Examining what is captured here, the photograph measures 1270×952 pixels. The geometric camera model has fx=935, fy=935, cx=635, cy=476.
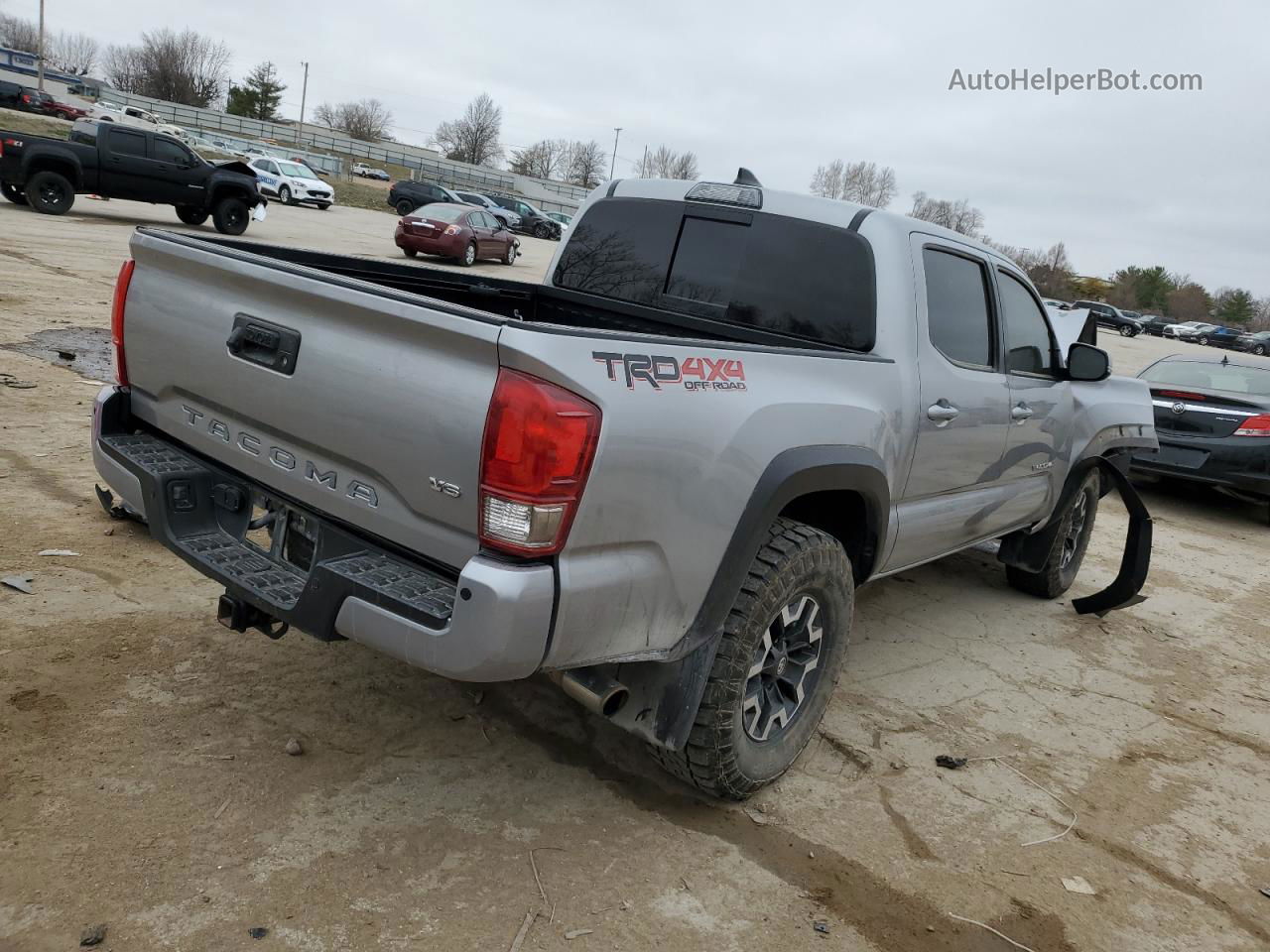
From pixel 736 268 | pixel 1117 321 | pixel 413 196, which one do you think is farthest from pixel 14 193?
pixel 1117 321

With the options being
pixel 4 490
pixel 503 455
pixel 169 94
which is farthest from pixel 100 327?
pixel 169 94

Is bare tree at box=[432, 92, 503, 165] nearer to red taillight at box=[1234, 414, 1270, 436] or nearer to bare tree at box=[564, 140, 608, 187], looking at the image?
bare tree at box=[564, 140, 608, 187]

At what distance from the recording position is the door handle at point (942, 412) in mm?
3674

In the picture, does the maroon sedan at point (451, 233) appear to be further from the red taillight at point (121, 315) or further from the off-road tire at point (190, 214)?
the red taillight at point (121, 315)

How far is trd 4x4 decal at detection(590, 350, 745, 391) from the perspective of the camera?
7.53 ft

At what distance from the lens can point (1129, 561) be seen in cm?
523

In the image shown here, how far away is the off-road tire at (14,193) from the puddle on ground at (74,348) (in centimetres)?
1137

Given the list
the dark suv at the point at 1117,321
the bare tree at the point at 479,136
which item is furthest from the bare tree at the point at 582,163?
the dark suv at the point at 1117,321

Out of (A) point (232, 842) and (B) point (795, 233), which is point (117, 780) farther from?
(B) point (795, 233)

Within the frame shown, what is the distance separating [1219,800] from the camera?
12.0 feet

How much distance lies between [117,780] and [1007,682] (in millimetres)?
3733

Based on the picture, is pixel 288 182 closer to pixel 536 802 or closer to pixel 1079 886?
pixel 536 802

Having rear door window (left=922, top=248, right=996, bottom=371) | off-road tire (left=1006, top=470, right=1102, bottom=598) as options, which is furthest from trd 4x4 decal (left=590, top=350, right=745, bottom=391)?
off-road tire (left=1006, top=470, right=1102, bottom=598)

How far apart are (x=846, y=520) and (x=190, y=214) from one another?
65.5 feet
